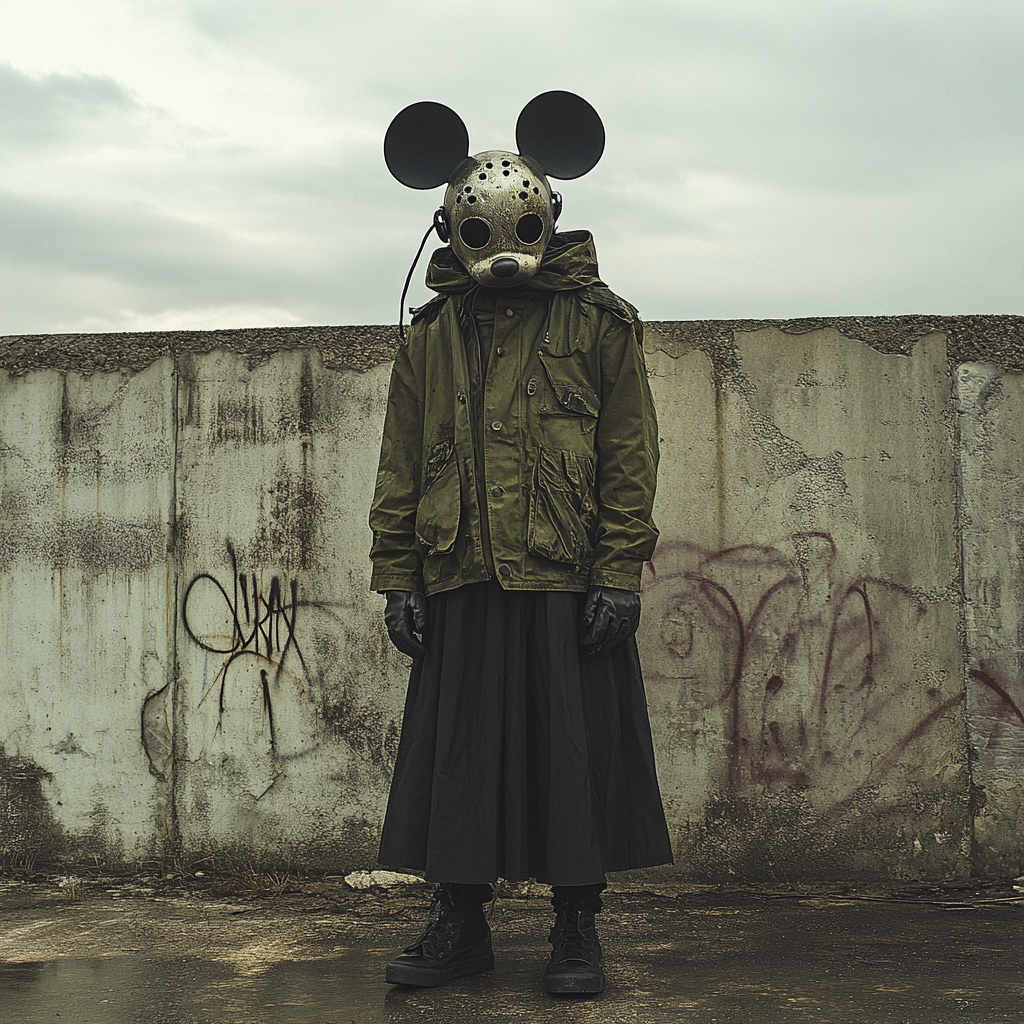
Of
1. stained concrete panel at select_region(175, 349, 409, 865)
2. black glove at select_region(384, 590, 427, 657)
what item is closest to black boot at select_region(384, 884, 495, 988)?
black glove at select_region(384, 590, 427, 657)

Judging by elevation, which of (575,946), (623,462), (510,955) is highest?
(623,462)

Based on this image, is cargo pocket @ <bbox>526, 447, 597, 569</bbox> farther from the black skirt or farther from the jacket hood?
the jacket hood

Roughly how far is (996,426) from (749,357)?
85cm

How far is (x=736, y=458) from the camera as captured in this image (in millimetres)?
3762

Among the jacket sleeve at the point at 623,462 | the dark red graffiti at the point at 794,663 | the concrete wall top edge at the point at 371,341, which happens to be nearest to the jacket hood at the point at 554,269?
the jacket sleeve at the point at 623,462

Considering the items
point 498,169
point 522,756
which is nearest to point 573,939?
point 522,756

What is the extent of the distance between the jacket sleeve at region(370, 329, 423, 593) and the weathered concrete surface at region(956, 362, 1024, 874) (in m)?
1.93

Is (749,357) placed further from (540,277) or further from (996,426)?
(540,277)

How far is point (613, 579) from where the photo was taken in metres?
2.68

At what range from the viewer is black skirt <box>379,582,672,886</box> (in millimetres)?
2594

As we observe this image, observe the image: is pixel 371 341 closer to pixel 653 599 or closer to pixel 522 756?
pixel 653 599

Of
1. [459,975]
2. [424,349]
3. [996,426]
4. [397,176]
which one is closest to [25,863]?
[459,975]

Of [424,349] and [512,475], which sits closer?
[512,475]

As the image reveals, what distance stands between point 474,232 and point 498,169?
0.18 meters
